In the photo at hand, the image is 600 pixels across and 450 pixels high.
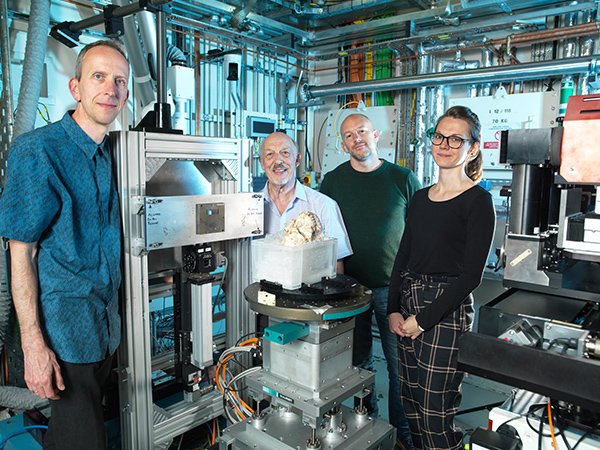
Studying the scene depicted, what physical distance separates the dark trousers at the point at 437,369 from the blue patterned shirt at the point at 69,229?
40.3 inches

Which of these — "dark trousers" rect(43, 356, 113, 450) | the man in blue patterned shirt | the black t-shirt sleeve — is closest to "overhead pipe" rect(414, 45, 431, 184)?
the black t-shirt sleeve

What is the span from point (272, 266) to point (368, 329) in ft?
2.82

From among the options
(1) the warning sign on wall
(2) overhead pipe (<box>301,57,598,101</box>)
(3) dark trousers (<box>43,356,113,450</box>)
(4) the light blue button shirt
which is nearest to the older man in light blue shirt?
(4) the light blue button shirt

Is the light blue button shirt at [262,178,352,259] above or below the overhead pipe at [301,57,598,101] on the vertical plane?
below

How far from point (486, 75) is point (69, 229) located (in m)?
2.84

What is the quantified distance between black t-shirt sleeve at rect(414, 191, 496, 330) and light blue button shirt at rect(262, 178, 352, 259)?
58 centimetres

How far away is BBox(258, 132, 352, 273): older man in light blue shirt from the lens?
6.21 ft

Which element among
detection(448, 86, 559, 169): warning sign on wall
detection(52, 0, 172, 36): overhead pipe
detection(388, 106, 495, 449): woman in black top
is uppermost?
detection(52, 0, 172, 36): overhead pipe

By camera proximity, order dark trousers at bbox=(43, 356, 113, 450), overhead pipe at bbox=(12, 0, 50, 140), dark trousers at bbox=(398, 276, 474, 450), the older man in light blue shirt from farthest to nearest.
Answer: overhead pipe at bbox=(12, 0, 50, 140), the older man in light blue shirt, dark trousers at bbox=(398, 276, 474, 450), dark trousers at bbox=(43, 356, 113, 450)

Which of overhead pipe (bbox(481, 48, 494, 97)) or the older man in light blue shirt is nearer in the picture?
the older man in light blue shirt

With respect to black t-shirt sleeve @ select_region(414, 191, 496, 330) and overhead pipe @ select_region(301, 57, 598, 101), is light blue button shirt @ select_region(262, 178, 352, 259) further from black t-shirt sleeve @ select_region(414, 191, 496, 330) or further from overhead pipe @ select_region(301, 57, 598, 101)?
overhead pipe @ select_region(301, 57, 598, 101)

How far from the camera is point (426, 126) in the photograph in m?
3.69

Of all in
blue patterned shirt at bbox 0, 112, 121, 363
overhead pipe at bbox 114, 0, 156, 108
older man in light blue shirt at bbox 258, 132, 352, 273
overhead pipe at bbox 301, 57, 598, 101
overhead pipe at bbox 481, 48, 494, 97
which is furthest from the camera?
overhead pipe at bbox 481, 48, 494, 97

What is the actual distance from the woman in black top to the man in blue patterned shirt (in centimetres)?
101
